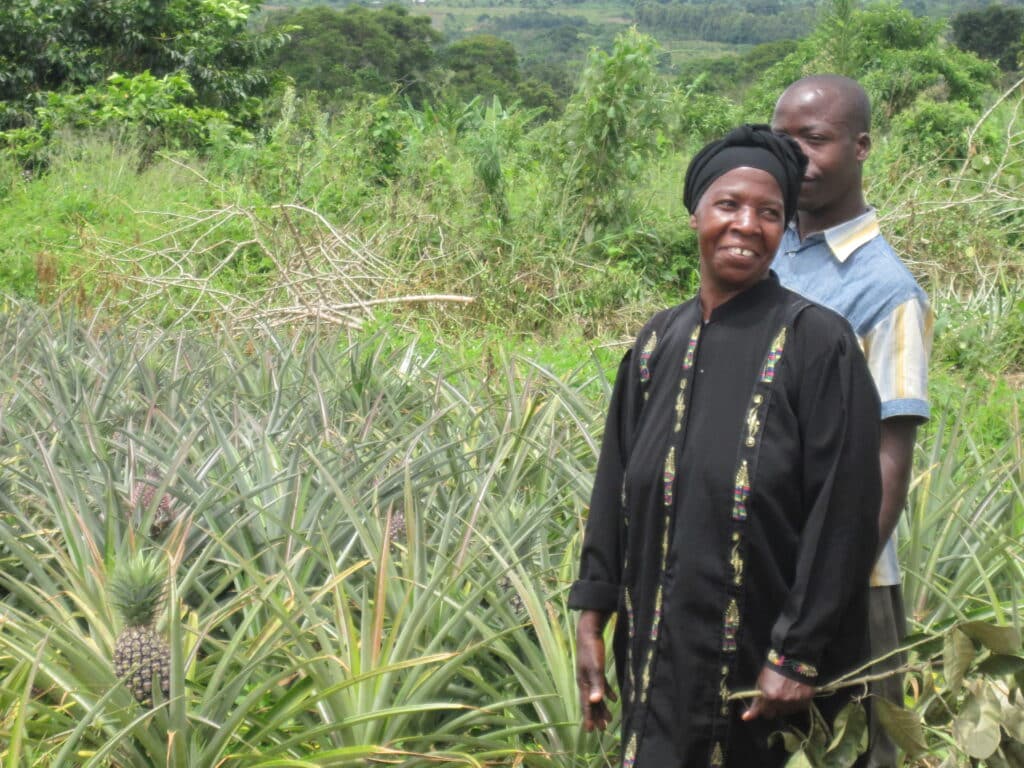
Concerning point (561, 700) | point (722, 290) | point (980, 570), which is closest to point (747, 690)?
point (722, 290)

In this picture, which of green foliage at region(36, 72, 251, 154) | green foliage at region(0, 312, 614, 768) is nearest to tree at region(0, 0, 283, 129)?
green foliage at region(36, 72, 251, 154)

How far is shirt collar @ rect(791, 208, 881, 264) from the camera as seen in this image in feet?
7.39

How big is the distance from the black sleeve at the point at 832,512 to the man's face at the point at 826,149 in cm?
51

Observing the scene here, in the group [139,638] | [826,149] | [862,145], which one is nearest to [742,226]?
[826,149]

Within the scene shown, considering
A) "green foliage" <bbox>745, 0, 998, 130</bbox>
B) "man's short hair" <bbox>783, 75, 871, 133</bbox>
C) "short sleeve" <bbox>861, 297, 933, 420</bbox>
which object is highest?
"green foliage" <bbox>745, 0, 998, 130</bbox>

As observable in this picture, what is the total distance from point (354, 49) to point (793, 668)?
36116 mm

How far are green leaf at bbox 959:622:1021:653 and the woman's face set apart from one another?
600 mm

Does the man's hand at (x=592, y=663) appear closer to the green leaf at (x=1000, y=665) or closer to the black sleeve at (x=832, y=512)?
the black sleeve at (x=832, y=512)

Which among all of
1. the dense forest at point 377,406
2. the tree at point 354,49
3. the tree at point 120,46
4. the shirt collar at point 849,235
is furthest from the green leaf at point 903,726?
the tree at point 354,49

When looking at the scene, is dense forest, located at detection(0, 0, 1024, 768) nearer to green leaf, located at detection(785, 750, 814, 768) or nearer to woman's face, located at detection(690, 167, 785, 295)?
green leaf, located at detection(785, 750, 814, 768)

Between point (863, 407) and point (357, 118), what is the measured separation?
8.86 metres

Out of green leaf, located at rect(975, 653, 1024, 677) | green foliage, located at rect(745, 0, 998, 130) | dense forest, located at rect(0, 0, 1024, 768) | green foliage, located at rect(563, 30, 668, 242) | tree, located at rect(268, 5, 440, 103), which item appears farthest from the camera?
tree, located at rect(268, 5, 440, 103)

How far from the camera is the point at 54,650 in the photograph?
2.79 metres

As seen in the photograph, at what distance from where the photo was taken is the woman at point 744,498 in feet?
6.10
